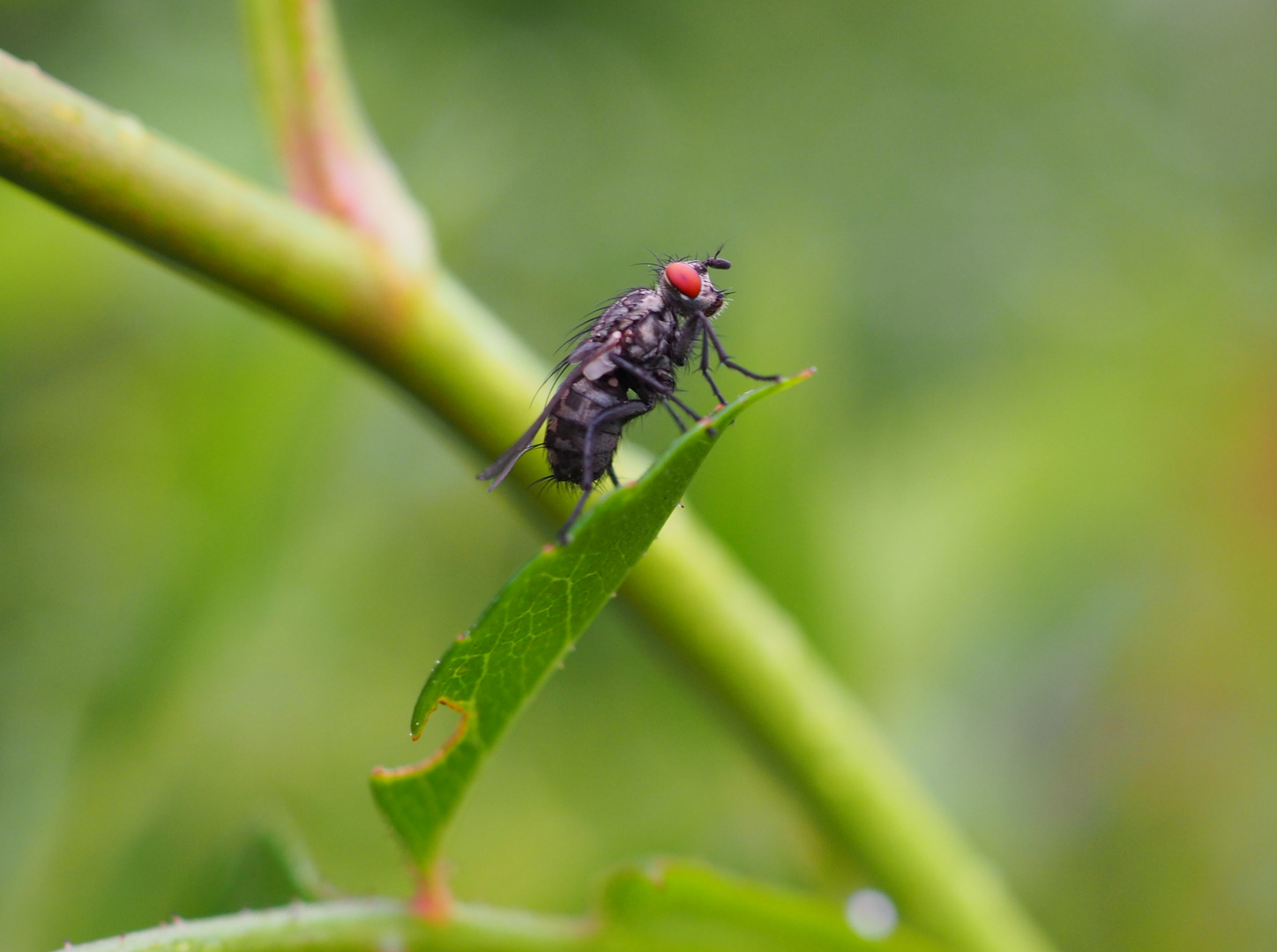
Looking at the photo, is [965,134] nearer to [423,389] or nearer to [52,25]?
[52,25]

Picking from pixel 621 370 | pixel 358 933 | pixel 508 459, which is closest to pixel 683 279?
pixel 621 370

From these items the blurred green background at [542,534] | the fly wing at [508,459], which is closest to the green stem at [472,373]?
the fly wing at [508,459]

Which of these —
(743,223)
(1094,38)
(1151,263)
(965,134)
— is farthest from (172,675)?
(1094,38)

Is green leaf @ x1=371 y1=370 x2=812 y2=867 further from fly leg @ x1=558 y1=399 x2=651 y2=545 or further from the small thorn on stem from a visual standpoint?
fly leg @ x1=558 y1=399 x2=651 y2=545

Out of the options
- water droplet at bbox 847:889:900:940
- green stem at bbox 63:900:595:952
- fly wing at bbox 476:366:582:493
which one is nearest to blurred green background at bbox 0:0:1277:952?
water droplet at bbox 847:889:900:940

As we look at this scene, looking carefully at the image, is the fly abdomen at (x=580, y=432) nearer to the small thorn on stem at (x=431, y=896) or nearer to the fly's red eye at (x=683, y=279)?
the fly's red eye at (x=683, y=279)

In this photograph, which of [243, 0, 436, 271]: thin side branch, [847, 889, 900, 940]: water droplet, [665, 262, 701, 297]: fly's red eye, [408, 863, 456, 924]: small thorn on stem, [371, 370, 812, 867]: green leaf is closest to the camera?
[371, 370, 812, 867]: green leaf

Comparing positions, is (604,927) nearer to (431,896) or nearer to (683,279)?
(431,896)

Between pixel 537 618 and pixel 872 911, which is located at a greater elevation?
→ pixel 872 911
